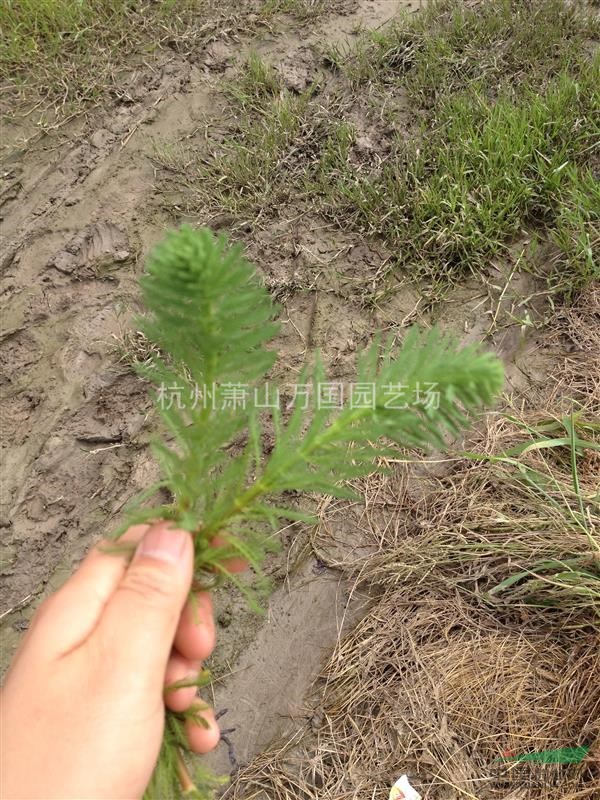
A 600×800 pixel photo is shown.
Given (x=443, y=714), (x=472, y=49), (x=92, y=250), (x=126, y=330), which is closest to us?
(x=443, y=714)

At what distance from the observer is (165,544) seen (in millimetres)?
1231

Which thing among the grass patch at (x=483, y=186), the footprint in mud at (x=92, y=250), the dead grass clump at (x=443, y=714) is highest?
the footprint in mud at (x=92, y=250)

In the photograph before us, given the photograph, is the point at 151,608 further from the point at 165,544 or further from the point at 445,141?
the point at 445,141

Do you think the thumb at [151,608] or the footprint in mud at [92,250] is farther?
the footprint in mud at [92,250]

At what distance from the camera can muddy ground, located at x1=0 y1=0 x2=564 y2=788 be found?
7.93 feet

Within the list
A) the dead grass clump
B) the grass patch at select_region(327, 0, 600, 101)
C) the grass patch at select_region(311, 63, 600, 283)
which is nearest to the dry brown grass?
the dead grass clump

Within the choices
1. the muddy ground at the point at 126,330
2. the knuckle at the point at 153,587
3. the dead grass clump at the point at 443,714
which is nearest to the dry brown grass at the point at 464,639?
the dead grass clump at the point at 443,714

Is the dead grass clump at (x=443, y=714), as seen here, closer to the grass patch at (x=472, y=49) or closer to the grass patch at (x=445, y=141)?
the grass patch at (x=445, y=141)

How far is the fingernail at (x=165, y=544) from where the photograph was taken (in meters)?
1.22

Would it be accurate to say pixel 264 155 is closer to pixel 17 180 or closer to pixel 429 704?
pixel 17 180

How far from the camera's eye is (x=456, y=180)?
284 centimetres

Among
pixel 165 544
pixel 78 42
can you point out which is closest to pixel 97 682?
pixel 165 544

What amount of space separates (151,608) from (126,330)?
5.76 ft

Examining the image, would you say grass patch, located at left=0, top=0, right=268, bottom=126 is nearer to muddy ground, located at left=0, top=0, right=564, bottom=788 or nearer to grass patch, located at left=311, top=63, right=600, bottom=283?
muddy ground, located at left=0, top=0, right=564, bottom=788
